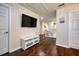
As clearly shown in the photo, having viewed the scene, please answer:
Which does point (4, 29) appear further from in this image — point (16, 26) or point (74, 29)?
point (74, 29)

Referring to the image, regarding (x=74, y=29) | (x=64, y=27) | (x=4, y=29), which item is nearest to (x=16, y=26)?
(x=4, y=29)

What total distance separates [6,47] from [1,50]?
230 mm

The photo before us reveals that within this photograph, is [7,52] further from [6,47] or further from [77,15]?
[77,15]

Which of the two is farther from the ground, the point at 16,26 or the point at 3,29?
the point at 16,26

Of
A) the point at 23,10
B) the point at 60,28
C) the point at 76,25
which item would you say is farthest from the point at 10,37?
the point at 76,25

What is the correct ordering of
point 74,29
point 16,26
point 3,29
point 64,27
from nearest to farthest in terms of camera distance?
point 3,29
point 16,26
point 74,29
point 64,27

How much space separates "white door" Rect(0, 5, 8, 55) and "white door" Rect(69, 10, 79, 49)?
9.18 feet

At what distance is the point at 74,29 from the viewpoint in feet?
13.0

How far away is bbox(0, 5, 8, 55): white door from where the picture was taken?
9.71ft

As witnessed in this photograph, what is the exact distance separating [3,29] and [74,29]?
300 centimetres

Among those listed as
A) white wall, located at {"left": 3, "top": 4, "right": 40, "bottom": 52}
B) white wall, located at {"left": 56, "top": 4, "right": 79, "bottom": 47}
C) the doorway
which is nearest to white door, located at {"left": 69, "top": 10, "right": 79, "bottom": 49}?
white wall, located at {"left": 56, "top": 4, "right": 79, "bottom": 47}

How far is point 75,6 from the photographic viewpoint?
153 inches

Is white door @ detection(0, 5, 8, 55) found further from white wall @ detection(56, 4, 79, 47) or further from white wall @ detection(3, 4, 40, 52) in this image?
white wall @ detection(56, 4, 79, 47)

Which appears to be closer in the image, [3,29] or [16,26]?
[3,29]
